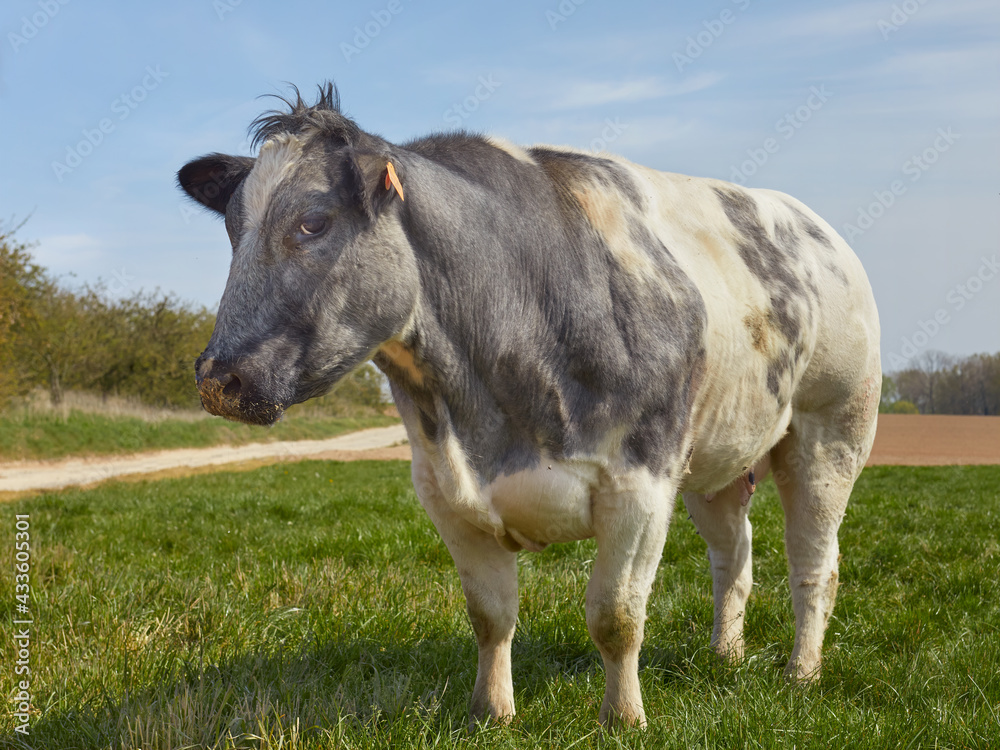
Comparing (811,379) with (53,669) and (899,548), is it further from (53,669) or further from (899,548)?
(53,669)

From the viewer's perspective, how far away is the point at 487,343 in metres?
2.70

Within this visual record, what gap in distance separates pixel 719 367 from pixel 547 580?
2226 mm

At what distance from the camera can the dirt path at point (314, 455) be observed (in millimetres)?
18109

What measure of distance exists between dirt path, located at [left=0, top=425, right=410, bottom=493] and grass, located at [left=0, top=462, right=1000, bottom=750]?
12.4m

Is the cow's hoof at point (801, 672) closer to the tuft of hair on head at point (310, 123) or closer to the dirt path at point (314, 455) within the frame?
the tuft of hair on head at point (310, 123)

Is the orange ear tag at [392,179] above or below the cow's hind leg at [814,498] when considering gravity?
above

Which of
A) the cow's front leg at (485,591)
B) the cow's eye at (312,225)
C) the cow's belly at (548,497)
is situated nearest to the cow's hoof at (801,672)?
the cow's front leg at (485,591)

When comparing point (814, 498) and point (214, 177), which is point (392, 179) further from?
point (814, 498)

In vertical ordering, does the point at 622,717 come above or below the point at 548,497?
below

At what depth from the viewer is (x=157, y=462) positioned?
71.1 ft

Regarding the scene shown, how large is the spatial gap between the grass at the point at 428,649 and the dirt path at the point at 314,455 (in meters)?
11.6

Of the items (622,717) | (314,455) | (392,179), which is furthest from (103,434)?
(392,179)

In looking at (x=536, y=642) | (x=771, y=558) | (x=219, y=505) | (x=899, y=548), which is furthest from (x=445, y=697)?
(x=219, y=505)

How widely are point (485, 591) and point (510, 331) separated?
1061mm
